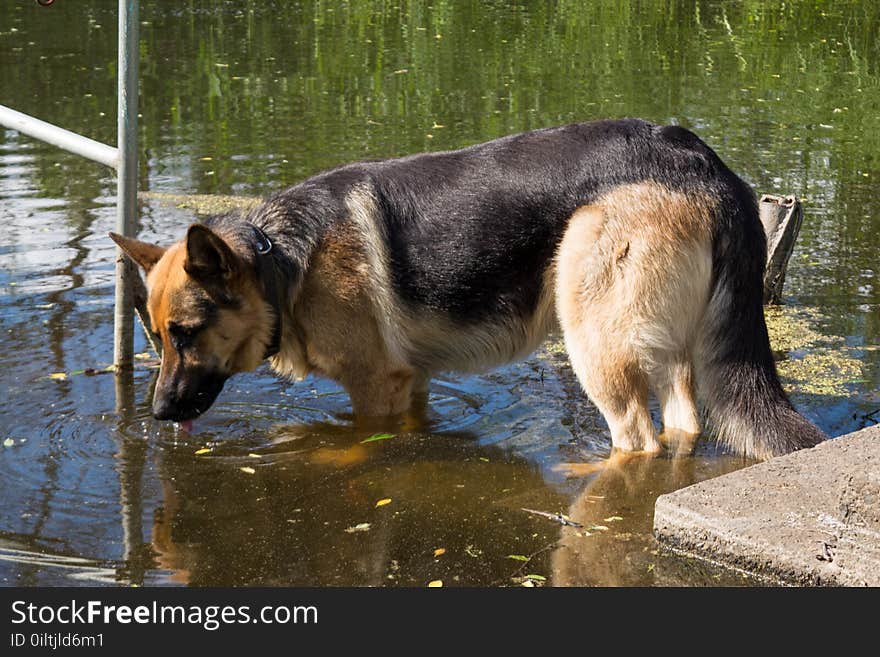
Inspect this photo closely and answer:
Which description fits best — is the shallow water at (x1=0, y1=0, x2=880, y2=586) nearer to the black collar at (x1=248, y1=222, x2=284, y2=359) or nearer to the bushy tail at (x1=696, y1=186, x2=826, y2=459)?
the bushy tail at (x1=696, y1=186, x2=826, y2=459)

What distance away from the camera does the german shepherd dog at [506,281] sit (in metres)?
5.12

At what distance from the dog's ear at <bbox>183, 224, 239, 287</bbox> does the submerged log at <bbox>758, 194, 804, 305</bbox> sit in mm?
3595

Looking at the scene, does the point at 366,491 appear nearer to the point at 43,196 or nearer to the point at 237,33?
the point at 43,196

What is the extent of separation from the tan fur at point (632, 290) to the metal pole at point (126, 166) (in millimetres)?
2534

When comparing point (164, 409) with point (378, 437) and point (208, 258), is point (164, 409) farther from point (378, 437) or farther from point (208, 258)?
point (378, 437)

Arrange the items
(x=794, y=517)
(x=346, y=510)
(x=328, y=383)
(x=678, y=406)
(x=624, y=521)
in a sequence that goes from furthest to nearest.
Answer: (x=328, y=383), (x=678, y=406), (x=346, y=510), (x=624, y=521), (x=794, y=517)

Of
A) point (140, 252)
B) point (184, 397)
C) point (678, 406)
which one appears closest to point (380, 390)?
point (184, 397)

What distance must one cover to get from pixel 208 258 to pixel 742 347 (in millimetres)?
2494

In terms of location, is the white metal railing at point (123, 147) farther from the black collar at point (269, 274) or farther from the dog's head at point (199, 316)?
the black collar at point (269, 274)

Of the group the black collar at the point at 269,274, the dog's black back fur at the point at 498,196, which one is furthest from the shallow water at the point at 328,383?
the dog's black back fur at the point at 498,196

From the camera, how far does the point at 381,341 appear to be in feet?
18.8

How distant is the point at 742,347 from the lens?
5164 mm

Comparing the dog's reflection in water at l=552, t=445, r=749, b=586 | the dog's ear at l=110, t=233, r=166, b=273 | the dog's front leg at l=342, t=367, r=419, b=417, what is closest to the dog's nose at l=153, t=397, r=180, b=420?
the dog's ear at l=110, t=233, r=166, b=273

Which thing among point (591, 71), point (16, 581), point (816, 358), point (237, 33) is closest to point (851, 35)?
point (591, 71)
